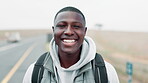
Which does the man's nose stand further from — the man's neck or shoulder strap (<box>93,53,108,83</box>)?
shoulder strap (<box>93,53,108,83</box>)

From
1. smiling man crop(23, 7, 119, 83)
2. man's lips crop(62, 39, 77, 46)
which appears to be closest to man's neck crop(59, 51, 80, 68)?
smiling man crop(23, 7, 119, 83)

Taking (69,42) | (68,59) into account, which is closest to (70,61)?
(68,59)

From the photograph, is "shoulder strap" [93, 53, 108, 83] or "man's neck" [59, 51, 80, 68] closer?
"shoulder strap" [93, 53, 108, 83]

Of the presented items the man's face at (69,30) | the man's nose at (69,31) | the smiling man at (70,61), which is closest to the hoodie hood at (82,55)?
the smiling man at (70,61)

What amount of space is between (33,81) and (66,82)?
30cm

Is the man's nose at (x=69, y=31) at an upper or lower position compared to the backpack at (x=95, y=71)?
upper

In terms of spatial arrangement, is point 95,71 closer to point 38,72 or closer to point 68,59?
point 68,59

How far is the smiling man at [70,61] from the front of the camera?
8.86ft

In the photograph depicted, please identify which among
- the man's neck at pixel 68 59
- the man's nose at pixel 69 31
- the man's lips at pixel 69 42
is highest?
the man's nose at pixel 69 31

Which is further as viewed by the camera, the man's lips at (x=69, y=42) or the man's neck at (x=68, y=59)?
the man's neck at (x=68, y=59)

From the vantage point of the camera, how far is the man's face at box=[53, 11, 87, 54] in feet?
8.80

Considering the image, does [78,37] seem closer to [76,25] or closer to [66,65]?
[76,25]

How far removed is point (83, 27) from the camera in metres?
2.73

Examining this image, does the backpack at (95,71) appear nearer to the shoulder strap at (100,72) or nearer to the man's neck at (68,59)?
the shoulder strap at (100,72)
